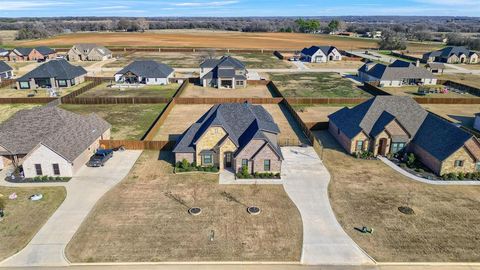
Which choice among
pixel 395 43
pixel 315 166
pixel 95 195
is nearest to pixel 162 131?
pixel 95 195

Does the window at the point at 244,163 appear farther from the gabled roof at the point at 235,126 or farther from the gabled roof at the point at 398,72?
the gabled roof at the point at 398,72

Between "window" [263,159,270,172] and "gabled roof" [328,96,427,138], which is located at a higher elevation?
"gabled roof" [328,96,427,138]

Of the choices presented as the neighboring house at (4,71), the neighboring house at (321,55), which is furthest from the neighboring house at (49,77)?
the neighboring house at (321,55)

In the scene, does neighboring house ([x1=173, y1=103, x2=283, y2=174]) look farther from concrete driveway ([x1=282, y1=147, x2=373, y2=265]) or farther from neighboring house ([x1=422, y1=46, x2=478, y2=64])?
neighboring house ([x1=422, y1=46, x2=478, y2=64])

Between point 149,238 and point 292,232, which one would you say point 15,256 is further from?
point 292,232

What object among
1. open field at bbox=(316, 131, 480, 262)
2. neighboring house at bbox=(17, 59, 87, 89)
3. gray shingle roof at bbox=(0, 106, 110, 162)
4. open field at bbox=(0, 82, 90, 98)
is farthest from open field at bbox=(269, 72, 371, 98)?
neighboring house at bbox=(17, 59, 87, 89)

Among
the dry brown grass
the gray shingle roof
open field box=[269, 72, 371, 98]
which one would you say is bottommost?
open field box=[269, 72, 371, 98]

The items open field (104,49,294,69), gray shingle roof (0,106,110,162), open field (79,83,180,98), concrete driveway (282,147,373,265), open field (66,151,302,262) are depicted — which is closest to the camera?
concrete driveway (282,147,373,265)
